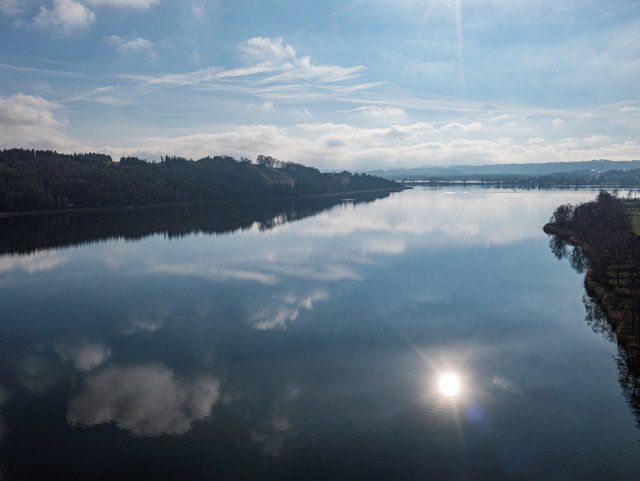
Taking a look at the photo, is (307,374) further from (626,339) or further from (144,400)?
(626,339)

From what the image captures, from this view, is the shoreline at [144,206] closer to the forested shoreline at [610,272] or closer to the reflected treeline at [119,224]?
the reflected treeline at [119,224]

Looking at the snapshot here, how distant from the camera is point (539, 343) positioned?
23.1 meters

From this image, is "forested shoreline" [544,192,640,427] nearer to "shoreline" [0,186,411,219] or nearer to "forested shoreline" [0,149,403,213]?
"shoreline" [0,186,411,219]

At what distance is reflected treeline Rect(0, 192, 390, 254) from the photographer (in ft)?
185

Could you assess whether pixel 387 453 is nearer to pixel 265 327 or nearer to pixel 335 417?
pixel 335 417

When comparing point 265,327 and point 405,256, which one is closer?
point 265,327

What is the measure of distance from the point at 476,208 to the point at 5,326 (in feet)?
291

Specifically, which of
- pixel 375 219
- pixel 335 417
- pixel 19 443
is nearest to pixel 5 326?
pixel 19 443

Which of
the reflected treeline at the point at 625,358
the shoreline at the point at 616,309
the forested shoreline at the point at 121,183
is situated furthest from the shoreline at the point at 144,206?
the reflected treeline at the point at 625,358

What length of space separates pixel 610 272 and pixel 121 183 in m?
97.9

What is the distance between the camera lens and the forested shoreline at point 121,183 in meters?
87.6

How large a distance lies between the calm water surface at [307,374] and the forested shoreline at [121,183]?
52.9m

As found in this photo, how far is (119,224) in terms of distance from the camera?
7394 centimetres

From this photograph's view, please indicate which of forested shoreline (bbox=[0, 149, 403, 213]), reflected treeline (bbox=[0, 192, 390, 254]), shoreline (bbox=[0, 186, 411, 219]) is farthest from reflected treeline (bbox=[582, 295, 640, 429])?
forested shoreline (bbox=[0, 149, 403, 213])
